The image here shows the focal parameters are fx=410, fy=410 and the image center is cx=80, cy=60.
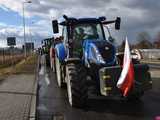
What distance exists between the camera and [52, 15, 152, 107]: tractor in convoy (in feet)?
38.3

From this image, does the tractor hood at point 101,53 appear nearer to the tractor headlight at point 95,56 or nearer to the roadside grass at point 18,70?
the tractor headlight at point 95,56

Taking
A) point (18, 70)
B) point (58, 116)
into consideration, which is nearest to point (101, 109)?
point (58, 116)

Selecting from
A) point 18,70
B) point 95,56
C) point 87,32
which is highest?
point 87,32

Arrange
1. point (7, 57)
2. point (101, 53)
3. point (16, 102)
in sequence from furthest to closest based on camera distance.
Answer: point (7, 57) → point (101, 53) → point (16, 102)

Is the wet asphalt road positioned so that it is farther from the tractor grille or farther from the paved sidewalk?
the tractor grille

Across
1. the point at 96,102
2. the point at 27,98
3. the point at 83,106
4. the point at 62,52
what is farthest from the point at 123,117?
the point at 62,52

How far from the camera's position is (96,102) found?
519 inches

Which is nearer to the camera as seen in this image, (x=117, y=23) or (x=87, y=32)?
(x=117, y=23)

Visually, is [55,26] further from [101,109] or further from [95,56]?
[101,109]

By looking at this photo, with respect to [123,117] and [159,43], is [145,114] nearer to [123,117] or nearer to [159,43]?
[123,117]

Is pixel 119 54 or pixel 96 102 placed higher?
pixel 119 54

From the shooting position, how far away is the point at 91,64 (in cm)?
1321

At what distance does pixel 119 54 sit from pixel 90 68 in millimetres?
1179

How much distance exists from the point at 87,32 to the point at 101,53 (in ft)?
6.69
